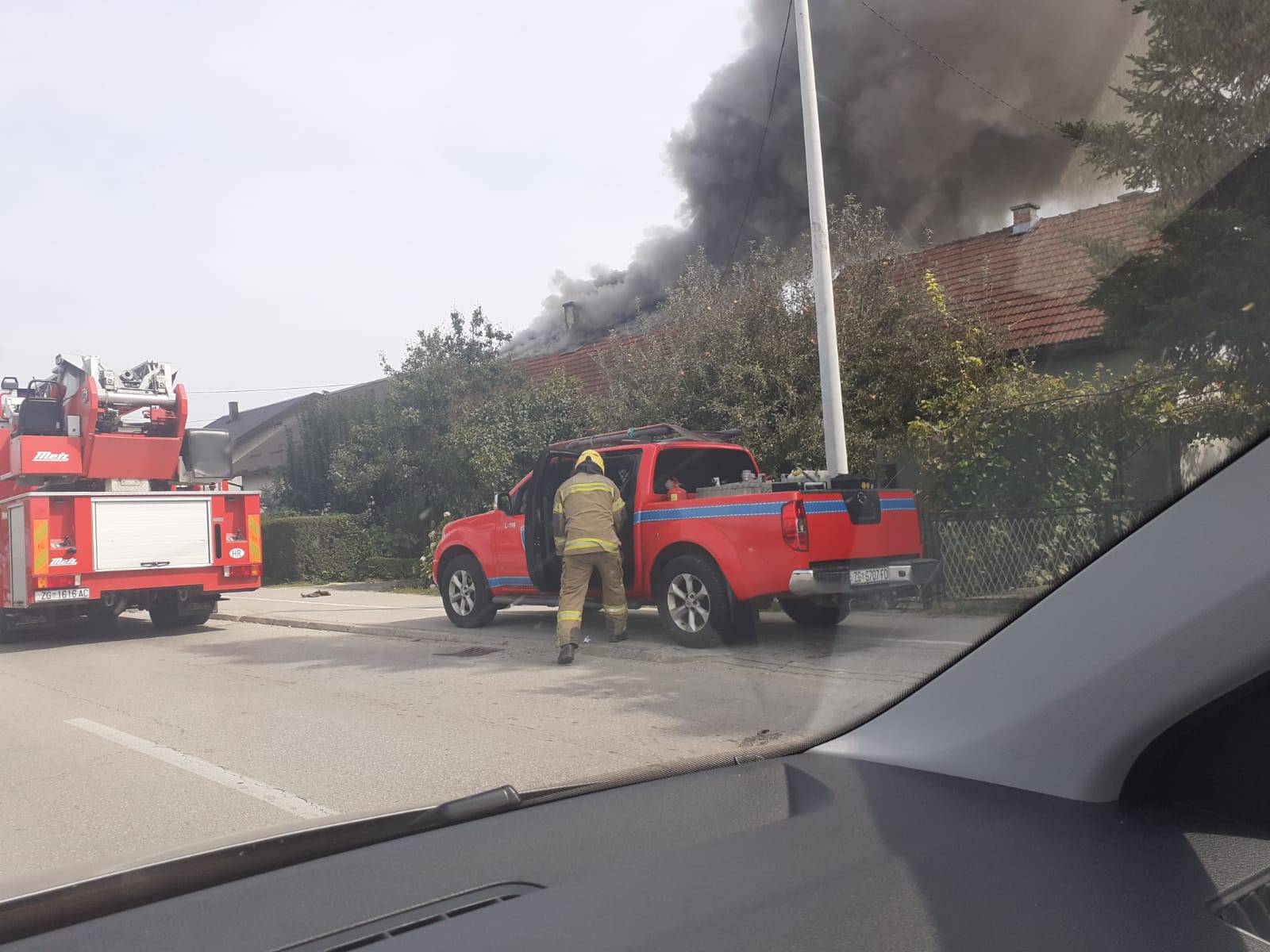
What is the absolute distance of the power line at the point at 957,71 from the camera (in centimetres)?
227

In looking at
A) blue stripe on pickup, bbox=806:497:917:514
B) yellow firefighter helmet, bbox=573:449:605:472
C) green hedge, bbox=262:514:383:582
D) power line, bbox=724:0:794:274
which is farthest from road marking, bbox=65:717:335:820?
green hedge, bbox=262:514:383:582

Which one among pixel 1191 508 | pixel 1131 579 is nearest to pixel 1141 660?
pixel 1131 579

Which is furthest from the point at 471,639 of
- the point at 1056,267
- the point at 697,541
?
the point at 1056,267

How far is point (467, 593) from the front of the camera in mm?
10969

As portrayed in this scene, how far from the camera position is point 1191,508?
1.59 metres

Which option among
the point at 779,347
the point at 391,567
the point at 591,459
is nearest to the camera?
the point at 591,459

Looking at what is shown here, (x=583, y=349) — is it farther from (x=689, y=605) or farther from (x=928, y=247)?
(x=928, y=247)

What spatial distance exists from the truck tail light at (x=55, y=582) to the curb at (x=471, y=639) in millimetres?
2421

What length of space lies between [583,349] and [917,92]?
12015mm

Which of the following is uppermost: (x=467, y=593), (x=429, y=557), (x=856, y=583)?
(x=856, y=583)

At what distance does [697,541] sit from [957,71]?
4984 millimetres

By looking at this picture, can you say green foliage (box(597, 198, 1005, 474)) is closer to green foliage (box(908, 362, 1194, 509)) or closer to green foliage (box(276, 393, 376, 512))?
green foliage (box(908, 362, 1194, 509))

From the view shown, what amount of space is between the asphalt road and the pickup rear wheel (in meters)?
0.25

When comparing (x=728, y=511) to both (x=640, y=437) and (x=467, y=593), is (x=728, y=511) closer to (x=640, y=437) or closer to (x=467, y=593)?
(x=640, y=437)
